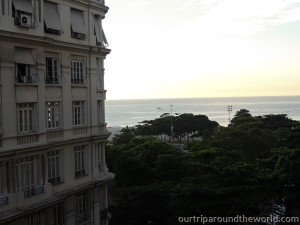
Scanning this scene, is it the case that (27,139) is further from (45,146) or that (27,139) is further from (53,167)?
(53,167)

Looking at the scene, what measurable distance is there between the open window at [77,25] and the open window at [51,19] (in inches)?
42.7

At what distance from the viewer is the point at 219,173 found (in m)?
22.3

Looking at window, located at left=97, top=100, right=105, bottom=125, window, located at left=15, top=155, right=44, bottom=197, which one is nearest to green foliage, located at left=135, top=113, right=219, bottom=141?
window, located at left=97, top=100, right=105, bottom=125

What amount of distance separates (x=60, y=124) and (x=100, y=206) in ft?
18.6

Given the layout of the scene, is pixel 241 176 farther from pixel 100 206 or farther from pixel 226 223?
pixel 100 206

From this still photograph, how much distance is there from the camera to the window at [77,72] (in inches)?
783

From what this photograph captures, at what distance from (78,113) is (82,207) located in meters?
4.83

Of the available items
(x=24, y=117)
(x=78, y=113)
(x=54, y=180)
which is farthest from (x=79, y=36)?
(x=54, y=180)

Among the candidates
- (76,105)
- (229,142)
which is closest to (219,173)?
(76,105)

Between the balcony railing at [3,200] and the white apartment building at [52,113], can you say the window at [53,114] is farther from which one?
the balcony railing at [3,200]

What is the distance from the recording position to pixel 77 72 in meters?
20.2

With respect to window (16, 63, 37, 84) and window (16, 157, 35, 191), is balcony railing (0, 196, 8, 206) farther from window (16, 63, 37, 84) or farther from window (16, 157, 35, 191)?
window (16, 63, 37, 84)

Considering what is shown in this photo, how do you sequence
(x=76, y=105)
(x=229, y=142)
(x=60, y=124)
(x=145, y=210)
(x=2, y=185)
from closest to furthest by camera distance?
(x=2, y=185) → (x=60, y=124) → (x=76, y=105) → (x=145, y=210) → (x=229, y=142)

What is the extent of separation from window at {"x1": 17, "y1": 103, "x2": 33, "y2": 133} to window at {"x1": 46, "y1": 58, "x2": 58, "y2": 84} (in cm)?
170
